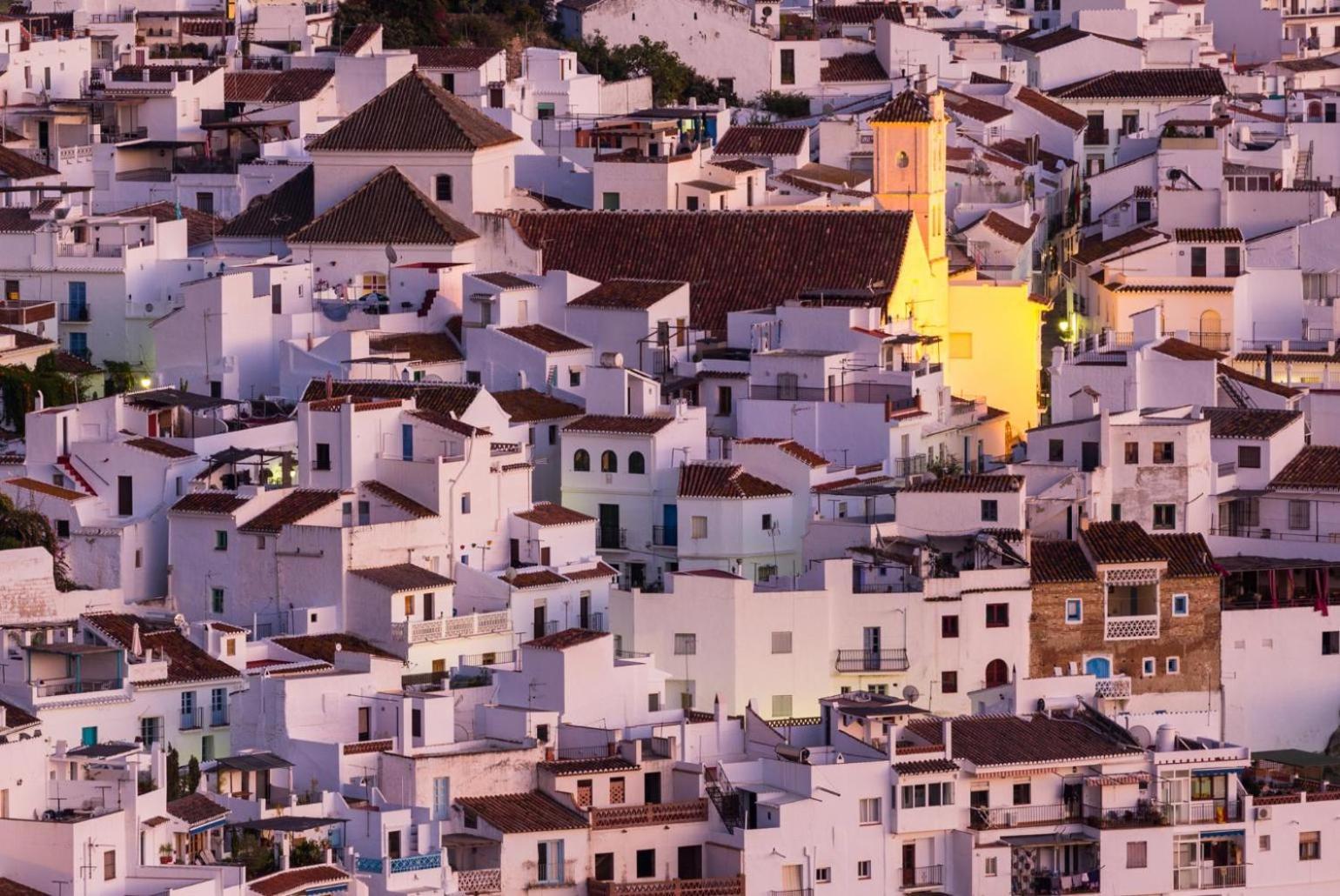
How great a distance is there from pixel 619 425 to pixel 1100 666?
7419mm

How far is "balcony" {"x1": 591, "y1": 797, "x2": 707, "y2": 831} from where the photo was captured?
59.4 m

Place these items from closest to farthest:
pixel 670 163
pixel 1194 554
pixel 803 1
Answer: pixel 1194 554 < pixel 670 163 < pixel 803 1

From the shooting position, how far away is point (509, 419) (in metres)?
69.6

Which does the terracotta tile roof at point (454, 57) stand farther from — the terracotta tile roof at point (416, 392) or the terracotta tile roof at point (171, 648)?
the terracotta tile roof at point (171, 648)

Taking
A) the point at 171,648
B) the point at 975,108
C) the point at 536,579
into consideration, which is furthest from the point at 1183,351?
the point at 171,648

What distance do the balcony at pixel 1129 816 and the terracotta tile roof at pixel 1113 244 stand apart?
20176mm

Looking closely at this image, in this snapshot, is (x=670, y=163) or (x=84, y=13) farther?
(x=84, y=13)

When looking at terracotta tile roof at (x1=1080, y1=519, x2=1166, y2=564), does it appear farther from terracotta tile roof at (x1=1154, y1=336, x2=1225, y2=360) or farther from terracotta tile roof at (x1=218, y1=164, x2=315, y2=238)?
terracotta tile roof at (x1=218, y1=164, x2=315, y2=238)

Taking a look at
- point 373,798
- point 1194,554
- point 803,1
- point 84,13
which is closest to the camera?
point 373,798

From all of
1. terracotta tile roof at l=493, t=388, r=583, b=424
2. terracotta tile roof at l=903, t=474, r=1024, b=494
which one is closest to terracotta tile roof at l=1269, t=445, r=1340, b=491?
terracotta tile roof at l=903, t=474, r=1024, b=494

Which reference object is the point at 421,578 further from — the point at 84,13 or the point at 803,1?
the point at 803,1

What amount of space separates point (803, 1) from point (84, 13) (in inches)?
608

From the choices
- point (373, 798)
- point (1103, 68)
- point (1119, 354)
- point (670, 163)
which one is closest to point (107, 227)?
point (670, 163)

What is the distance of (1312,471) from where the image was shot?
70125 mm
